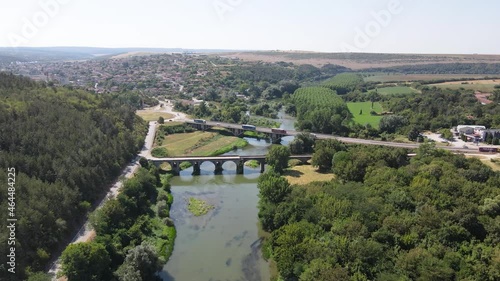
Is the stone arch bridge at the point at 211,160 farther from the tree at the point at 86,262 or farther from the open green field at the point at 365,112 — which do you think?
the open green field at the point at 365,112

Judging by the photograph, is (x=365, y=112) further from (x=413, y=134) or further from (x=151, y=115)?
(x=151, y=115)

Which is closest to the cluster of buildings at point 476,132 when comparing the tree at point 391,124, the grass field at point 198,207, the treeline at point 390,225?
the tree at point 391,124

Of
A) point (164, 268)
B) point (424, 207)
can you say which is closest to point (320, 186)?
point (424, 207)

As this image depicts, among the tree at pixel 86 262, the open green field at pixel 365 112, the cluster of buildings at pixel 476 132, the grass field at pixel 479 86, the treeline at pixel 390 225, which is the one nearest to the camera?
the treeline at pixel 390 225

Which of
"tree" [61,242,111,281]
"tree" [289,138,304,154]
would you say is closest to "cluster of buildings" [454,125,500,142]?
"tree" [289,138,304,154]

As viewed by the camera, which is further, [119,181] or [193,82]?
[193,82]

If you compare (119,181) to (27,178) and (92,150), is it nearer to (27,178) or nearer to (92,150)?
(92,150)

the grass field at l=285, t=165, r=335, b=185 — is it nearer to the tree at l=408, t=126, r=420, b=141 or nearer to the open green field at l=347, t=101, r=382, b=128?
the tree at l=408, t=126, r=420, b=141
